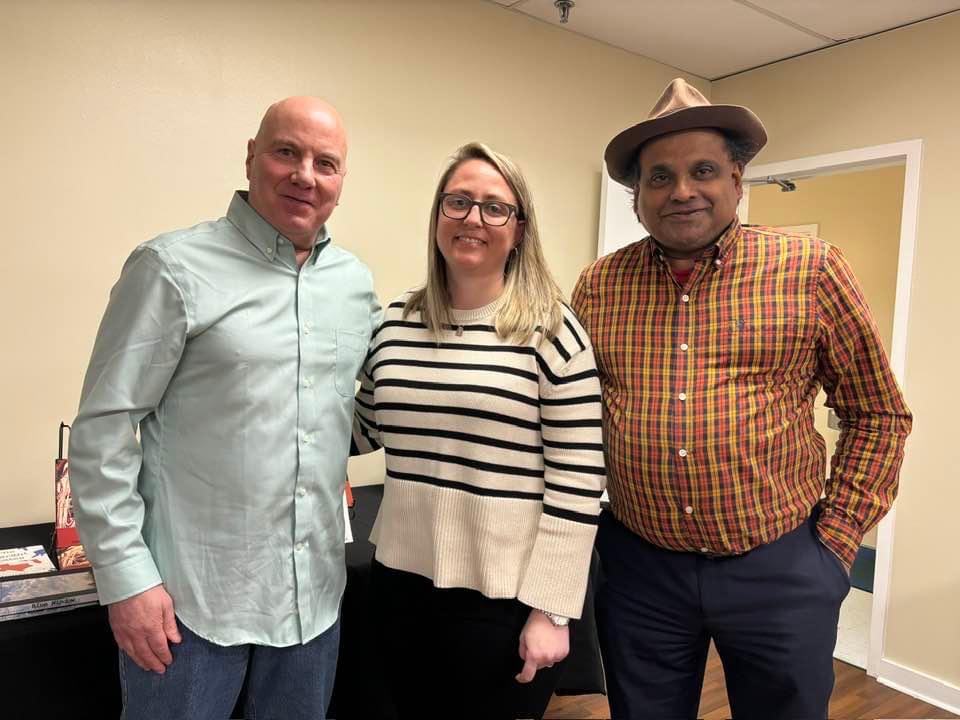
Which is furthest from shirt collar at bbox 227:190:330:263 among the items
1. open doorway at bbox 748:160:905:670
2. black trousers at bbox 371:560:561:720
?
open doorway at bbox 748:160:905:670

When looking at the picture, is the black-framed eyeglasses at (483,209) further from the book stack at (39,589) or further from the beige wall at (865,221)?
the beige wall at (865,221)

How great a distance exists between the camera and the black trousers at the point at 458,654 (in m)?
1.40

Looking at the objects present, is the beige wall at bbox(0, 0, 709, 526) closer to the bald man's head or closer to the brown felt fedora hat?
the bald man's head

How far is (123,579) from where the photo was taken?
4.09 ft

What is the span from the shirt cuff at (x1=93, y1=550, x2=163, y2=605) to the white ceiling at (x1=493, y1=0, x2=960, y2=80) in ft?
8.71

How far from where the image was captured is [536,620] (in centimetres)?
137

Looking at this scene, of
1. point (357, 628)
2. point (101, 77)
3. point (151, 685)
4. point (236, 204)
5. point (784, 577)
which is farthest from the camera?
point (101, 77)

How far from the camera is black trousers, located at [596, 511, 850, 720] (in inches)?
59.7

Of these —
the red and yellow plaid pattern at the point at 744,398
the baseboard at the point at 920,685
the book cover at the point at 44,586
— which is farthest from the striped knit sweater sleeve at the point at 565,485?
the baseboard at the point at 920,685

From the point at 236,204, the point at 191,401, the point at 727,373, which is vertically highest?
the point at 236,204

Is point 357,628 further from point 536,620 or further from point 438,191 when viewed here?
point 438,191

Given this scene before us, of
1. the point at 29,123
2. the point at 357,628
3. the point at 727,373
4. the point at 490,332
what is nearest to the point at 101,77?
the point at 29,123

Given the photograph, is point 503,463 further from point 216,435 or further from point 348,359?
point 216,435

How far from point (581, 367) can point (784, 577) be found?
0.62m
